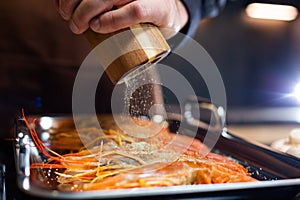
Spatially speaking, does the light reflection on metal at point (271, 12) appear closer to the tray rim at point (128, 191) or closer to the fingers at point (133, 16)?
the fingers at point (133, 16)

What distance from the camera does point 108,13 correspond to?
86 centimetres

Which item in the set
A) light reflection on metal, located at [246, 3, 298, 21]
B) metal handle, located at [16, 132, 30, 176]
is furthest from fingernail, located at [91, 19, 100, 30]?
light reflection on metal, located at [246, 3, 298, 21]

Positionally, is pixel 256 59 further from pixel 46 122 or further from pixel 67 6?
pixel 67 6

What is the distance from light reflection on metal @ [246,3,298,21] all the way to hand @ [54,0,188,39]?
174cm

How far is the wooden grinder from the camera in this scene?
2.77 ft

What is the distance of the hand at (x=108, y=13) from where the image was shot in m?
0.85

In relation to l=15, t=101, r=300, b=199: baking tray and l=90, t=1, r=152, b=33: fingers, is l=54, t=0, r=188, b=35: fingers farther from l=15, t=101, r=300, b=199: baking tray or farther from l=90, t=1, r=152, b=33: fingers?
l=15, t=101, r=300, b=199: baking tray

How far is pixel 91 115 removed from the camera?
1430mm

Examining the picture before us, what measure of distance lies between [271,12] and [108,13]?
1.97 m

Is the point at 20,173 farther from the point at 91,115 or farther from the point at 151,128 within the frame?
the point at 91,115

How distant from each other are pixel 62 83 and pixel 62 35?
7.4 inches

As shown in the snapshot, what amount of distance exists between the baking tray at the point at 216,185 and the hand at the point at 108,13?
0.28 metres

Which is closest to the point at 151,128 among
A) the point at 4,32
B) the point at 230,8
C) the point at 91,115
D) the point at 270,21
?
the point at 91,115

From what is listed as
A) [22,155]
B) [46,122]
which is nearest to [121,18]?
[22,155]
